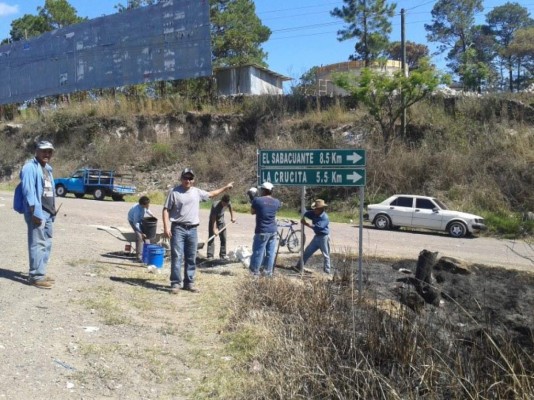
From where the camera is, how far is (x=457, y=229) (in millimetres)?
21047

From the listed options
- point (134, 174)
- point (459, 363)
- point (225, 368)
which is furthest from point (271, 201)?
point (134, 174)

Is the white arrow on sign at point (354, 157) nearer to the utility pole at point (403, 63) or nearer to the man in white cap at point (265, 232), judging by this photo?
the man in white cap at point (265, 232)

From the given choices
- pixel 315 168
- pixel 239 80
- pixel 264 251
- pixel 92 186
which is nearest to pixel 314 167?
pixel 315 168

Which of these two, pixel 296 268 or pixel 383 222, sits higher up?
A: pixel 296 268

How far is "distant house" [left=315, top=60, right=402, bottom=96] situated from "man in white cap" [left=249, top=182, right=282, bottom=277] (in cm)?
2513

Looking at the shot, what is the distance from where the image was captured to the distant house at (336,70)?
131 ft

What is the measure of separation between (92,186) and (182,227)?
22582mm

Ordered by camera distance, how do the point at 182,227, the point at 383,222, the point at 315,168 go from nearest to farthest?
the point at 182,227 < the point at 315,168 < the point at 383,222

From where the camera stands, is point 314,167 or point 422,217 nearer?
point 314,167

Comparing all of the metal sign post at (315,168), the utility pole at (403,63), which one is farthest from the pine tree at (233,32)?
the metal sign post at (315,168)

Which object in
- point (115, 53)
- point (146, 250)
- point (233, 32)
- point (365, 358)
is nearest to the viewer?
point (365, 358)

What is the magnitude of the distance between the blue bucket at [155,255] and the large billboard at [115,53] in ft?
91.1

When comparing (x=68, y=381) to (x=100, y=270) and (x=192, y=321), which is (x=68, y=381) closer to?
(x=192, y=321)

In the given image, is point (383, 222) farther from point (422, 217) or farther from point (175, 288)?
point (175, 288)
